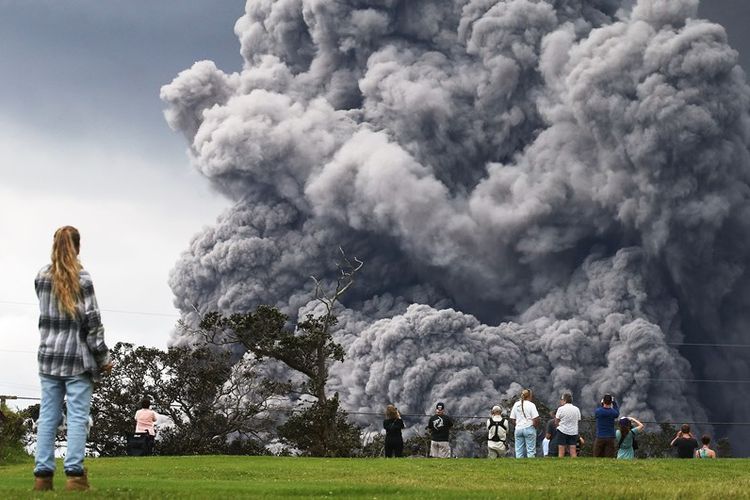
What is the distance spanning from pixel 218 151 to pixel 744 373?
45716 mm

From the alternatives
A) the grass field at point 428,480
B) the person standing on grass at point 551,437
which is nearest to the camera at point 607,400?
the person standing on grass at point 551,437

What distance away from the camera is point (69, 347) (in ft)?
28.5

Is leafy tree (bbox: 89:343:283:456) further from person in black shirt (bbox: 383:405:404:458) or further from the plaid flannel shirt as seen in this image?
the plaid flannel shirt

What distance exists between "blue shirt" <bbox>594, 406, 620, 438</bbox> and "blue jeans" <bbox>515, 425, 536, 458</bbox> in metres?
1.56

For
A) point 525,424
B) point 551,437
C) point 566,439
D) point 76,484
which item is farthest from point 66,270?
point 551,437

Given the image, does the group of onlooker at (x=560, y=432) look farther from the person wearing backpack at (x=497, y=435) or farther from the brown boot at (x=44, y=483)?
the brown boot at (x=44, y=483)

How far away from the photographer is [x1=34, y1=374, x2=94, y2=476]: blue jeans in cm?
868

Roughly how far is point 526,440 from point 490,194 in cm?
6076

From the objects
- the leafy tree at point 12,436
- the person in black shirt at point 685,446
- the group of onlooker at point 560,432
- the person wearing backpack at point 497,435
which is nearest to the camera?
the group of onlooker at point 560,432

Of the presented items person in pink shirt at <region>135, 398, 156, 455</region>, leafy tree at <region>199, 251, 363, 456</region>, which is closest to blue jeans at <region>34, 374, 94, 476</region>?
person in pink shirt at <region>135, 398, 156, 455</region>

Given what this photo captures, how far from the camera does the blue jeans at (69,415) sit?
8.68m

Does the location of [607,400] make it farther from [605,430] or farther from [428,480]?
[428,480]

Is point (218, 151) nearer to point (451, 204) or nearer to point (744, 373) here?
point (451, 204)

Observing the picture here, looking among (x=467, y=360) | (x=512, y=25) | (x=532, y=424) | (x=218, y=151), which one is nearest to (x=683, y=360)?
(x=467, y=360)
